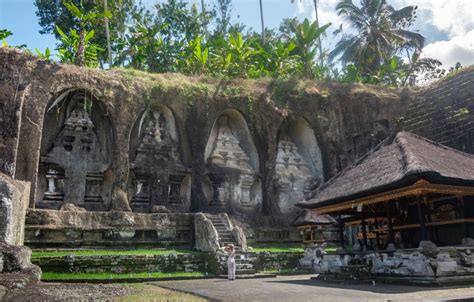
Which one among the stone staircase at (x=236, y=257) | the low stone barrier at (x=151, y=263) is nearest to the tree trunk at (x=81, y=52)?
the stone staircase at (x=236, y=257)

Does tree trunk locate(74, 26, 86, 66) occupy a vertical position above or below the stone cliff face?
above

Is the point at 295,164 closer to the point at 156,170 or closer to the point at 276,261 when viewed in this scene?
the point at 156,170

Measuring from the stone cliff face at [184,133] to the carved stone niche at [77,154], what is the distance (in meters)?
0.05

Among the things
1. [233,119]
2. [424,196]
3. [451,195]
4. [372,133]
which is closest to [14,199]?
[424,196]

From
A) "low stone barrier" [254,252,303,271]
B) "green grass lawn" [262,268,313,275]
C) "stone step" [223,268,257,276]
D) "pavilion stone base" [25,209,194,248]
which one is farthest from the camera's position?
"low stone barrier" [254,252,303,271]

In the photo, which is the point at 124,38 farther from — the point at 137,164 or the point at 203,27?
the point at 137,164

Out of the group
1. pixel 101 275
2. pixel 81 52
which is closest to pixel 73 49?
pixel 81 52

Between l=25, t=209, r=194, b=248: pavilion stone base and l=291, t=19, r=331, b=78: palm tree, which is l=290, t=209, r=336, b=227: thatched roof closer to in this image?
l=25, t=209, r=194, b=248: pavilion stone base

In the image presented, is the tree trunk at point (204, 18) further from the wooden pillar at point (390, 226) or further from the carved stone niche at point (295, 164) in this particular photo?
the wooden pillar at point (390, 226)

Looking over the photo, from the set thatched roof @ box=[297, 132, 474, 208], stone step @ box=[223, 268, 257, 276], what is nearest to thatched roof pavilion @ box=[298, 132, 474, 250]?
thatched roof @ box=[297, 132, 474, 208]

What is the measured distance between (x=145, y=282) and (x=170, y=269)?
1.99 metres

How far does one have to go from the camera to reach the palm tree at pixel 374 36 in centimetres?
3206

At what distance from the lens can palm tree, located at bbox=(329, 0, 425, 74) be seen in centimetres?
3206

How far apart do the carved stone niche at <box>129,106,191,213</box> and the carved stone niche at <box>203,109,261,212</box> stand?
1.59 m
